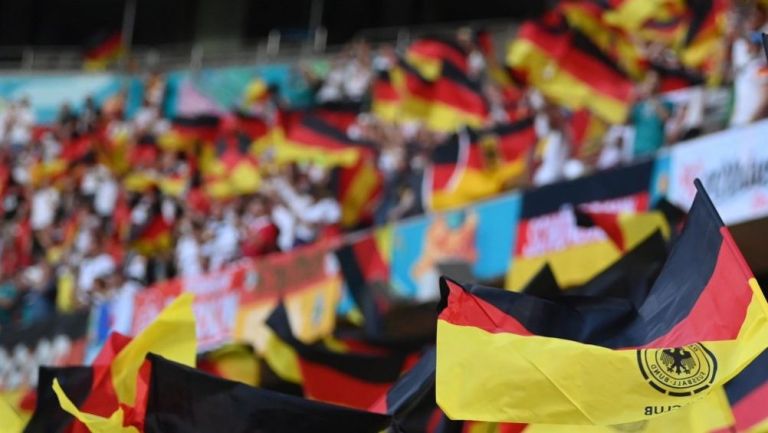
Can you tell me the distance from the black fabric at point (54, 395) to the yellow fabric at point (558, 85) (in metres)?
4.76

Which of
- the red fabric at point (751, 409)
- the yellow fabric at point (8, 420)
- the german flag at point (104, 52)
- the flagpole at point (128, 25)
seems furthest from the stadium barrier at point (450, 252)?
the flagpole at point (128, 25)

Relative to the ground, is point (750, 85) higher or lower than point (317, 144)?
higher

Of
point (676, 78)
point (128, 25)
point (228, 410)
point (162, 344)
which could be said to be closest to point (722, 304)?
point (228, 410)

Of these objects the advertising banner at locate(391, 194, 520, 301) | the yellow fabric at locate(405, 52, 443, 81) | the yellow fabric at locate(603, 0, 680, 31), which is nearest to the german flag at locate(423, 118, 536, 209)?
the advertising banner at locate(391, 194, 520, 301)

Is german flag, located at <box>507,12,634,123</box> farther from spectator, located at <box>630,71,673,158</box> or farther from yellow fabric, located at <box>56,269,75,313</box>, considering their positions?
Result: yellow fabric, located at <box>56,269,75,313</box>

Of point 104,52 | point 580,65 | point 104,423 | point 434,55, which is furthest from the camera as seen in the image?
point 104,52

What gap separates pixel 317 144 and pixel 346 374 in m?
6.84

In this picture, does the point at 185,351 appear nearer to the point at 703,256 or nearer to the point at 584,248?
the point at 703,256

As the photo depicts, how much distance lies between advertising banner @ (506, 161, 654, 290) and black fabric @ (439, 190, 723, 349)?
9.60 ft

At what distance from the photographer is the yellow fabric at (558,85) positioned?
1026 cm

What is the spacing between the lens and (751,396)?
13.1 feet

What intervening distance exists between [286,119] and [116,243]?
6.84ft

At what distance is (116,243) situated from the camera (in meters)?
14.2

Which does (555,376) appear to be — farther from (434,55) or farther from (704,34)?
(434,55)
